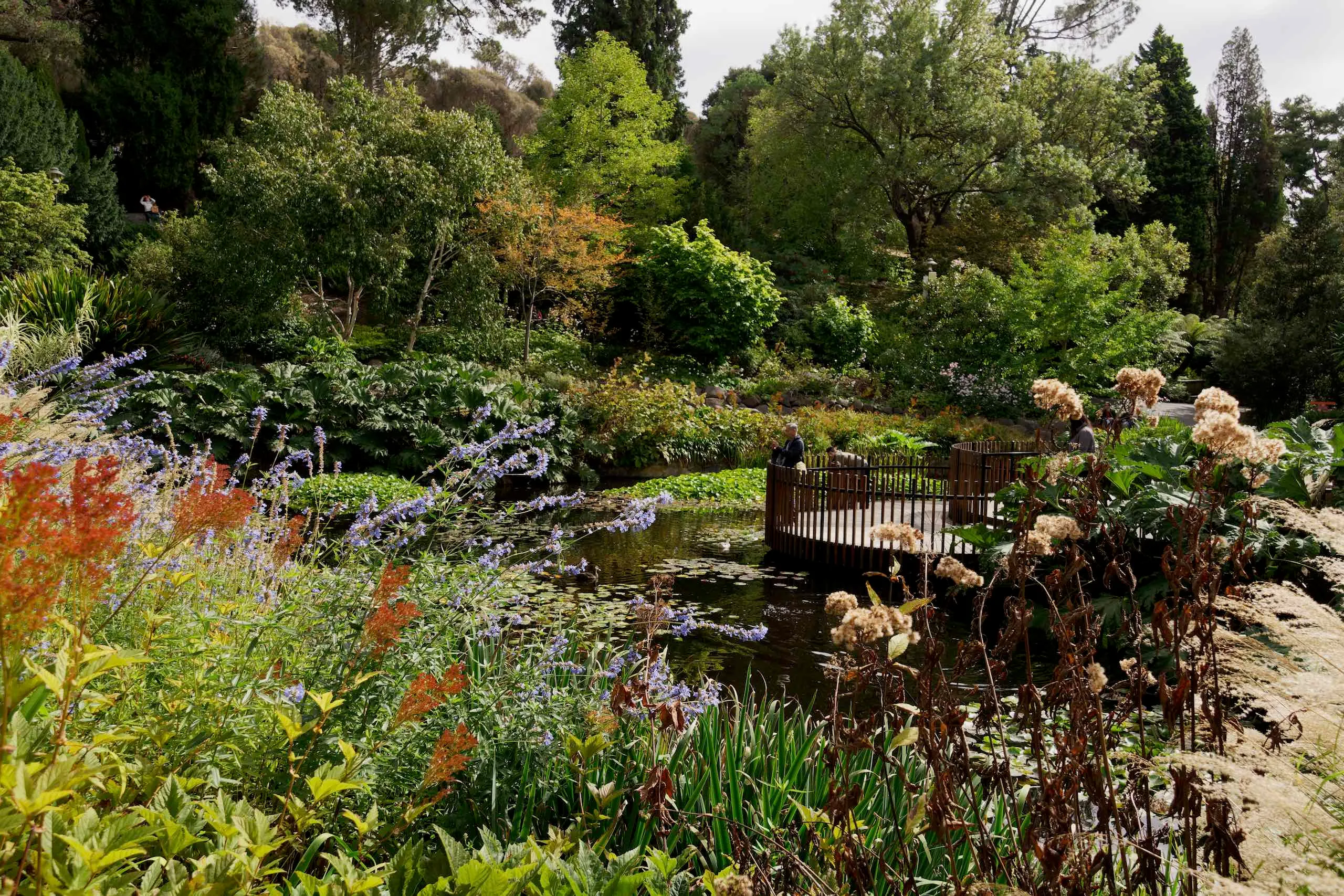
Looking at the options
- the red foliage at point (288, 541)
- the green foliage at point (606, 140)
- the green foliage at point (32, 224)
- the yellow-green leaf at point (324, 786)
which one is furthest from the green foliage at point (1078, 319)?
the yellow-green leaf at point (324, 786)

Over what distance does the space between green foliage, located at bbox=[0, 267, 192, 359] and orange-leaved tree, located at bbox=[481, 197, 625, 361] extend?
6.60m

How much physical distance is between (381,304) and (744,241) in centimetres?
1377

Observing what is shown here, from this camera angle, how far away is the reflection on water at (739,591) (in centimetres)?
614

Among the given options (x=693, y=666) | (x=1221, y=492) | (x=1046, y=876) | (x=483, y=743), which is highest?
(x=1221, y=492)

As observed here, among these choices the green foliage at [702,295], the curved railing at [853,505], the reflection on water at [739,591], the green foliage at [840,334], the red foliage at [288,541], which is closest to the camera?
the red foliage at [288,541]

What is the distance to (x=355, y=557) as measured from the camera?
9.41 feet

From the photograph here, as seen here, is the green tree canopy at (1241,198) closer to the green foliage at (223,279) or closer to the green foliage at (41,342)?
the green foliage at (223,279)

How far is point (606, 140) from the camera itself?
26.1 metres

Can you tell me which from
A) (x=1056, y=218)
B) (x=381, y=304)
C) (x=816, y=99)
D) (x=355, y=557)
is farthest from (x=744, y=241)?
(x=355, y=557)

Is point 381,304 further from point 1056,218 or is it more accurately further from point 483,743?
point 1056,218

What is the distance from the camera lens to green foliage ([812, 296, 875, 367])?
23703 millimetres

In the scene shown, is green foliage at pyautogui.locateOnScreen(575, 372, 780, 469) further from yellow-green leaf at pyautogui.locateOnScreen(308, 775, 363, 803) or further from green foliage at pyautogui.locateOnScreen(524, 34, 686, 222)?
yellow-green leaf at pyautogui.locateOnScreen(308, 775, 363, 803)

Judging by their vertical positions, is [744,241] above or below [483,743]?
above

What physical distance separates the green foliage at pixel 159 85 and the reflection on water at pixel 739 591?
18.7m
